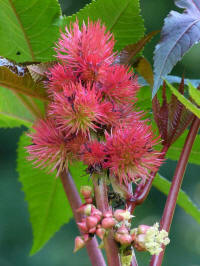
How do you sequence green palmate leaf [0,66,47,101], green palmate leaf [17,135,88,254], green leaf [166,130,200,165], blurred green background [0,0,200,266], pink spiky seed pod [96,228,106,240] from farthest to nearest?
1. blurred green background [0,0,200,266]
2. green palmate leaf [17,135,88,254]
3. green leaf [166,130,200,165]
4. green palmate leaf [0,66,47,101]
5. pink spiky seed pod [96,228,106,240]

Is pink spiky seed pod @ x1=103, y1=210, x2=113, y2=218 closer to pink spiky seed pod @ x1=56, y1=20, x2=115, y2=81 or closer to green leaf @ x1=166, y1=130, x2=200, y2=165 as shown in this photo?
pink spiky seed pod @ x1=56, y1=20, x2=115, y2=81

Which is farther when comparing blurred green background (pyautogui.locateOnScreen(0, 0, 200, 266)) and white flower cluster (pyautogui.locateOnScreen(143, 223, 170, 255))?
blurred green background (pyautogui.locateOnScreen(0, 0, 200, 266))

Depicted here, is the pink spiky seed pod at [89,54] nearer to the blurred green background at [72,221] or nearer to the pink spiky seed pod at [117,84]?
the pink spiky seed pod at [117,84]

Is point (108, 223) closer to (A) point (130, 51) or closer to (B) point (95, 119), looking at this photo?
(B) point (95, 119)

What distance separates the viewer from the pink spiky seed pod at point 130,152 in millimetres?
473

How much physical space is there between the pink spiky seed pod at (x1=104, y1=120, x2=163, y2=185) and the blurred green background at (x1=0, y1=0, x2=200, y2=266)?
1.76 meters

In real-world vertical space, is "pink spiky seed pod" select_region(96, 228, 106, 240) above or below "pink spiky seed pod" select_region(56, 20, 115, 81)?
below

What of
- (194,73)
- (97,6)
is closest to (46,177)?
(97,6)

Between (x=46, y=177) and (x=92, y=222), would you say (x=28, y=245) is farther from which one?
(x=92, y=222)

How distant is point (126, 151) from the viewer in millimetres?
480

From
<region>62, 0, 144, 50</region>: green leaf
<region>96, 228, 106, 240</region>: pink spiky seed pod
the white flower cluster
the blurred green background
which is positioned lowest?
the blurred green background

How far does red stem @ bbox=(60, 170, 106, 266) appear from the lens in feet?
1.87

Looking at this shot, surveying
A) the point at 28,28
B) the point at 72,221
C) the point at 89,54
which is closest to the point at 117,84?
the point at 89,54

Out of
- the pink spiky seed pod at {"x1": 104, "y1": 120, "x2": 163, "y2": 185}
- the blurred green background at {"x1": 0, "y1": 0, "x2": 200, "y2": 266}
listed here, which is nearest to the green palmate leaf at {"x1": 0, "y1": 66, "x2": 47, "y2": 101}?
the pink spiky seed pod at {"x1": 104, "y1": 120, "x2": 163, "y2": 185}
